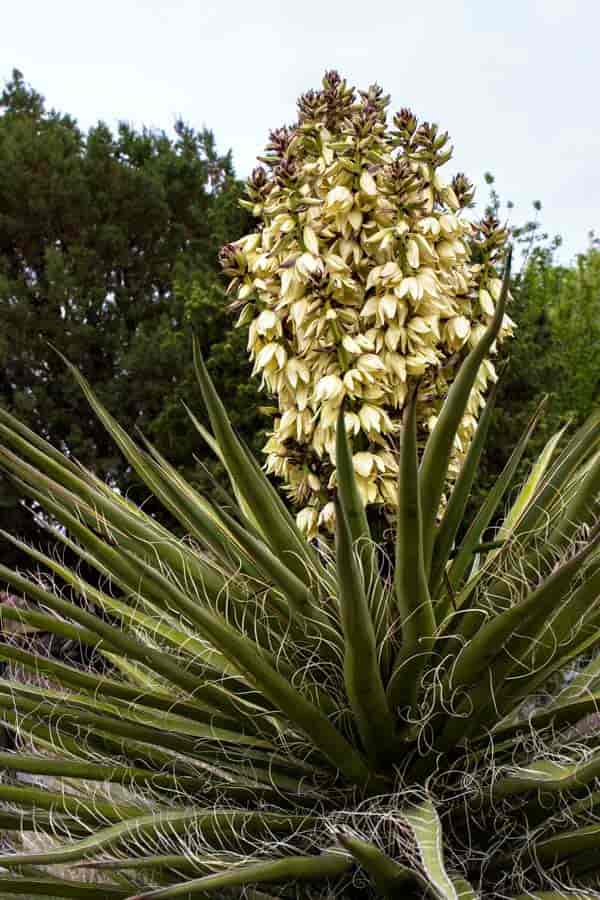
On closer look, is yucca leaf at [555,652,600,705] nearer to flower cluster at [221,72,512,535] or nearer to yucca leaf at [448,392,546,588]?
yucca leaf at [448,392,546,588]

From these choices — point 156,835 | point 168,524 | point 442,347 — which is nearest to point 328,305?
point 442,347

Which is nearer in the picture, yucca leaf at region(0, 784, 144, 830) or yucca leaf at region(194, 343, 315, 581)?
yucca leaf at region(0, 784, 144, 830)

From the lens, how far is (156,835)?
1.55m

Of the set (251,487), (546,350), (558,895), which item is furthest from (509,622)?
(546,350)

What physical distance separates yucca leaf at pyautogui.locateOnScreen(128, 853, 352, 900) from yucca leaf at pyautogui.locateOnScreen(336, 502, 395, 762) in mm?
224

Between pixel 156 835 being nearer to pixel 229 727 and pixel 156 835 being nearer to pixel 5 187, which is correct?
pixel 229 727

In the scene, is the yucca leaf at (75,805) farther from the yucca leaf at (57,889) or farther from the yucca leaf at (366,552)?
the yucca leaf at (366,552)

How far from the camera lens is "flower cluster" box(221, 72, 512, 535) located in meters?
2.88

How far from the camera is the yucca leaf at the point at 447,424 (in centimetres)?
137

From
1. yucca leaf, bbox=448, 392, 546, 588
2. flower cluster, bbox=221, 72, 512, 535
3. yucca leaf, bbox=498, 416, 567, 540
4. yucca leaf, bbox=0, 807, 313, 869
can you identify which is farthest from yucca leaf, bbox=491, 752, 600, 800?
flower cluster, bbox=221, 72, 512, 535

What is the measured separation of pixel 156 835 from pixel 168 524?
205 inches

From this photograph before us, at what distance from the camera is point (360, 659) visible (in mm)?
1515

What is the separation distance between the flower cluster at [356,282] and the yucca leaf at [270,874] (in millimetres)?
1486

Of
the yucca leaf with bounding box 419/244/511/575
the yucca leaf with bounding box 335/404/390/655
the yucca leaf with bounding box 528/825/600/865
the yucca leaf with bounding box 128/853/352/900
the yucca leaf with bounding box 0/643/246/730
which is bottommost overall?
the yucca leaf with bounding box 528/825/600/865
